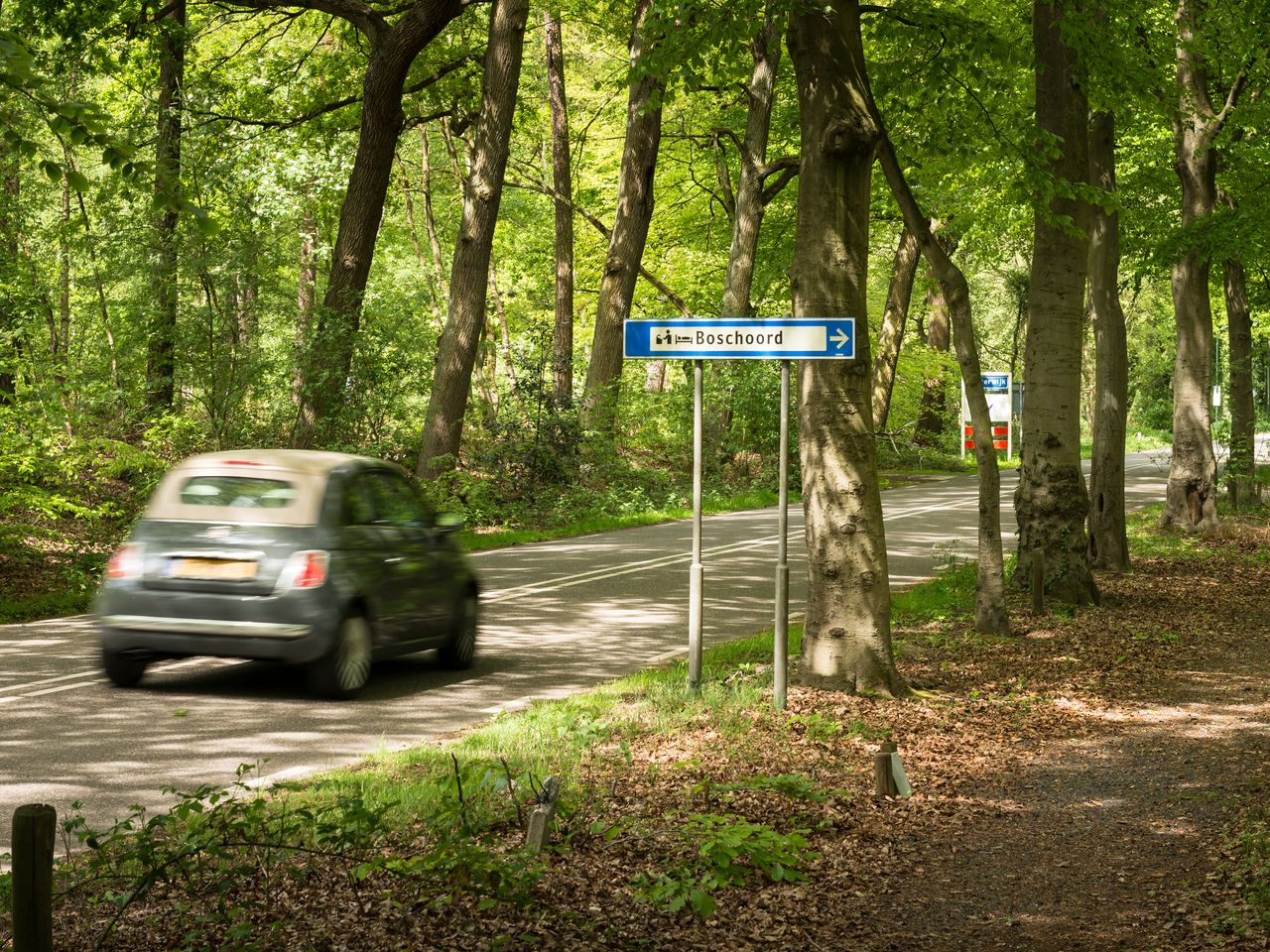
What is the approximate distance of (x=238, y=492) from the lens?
1059 centimetres

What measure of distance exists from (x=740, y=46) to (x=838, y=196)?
3.73 metres

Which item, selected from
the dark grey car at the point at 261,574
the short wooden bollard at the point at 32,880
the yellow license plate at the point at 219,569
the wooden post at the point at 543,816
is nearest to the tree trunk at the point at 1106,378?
the dark grey car at the point at 261,574

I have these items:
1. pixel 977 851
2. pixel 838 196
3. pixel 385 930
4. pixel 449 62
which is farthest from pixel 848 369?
pixel 449 62

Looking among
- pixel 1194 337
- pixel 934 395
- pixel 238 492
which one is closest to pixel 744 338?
pixel 238 492

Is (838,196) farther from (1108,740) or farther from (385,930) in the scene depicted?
(385,930)

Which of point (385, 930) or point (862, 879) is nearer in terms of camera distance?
point (385, 930)

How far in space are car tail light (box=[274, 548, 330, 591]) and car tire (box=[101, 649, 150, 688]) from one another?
140 centimetres

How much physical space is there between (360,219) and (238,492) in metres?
14.4

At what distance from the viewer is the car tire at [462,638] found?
39.5 ft

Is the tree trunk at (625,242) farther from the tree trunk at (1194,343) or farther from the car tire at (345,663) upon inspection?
the car tire at (345,663)

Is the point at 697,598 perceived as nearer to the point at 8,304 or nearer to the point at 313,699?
the point at 313,699

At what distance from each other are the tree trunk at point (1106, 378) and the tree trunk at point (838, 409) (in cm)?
916

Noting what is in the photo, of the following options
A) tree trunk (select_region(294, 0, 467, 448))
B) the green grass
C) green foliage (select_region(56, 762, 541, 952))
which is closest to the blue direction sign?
the green grass

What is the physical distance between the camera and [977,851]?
722 cm
